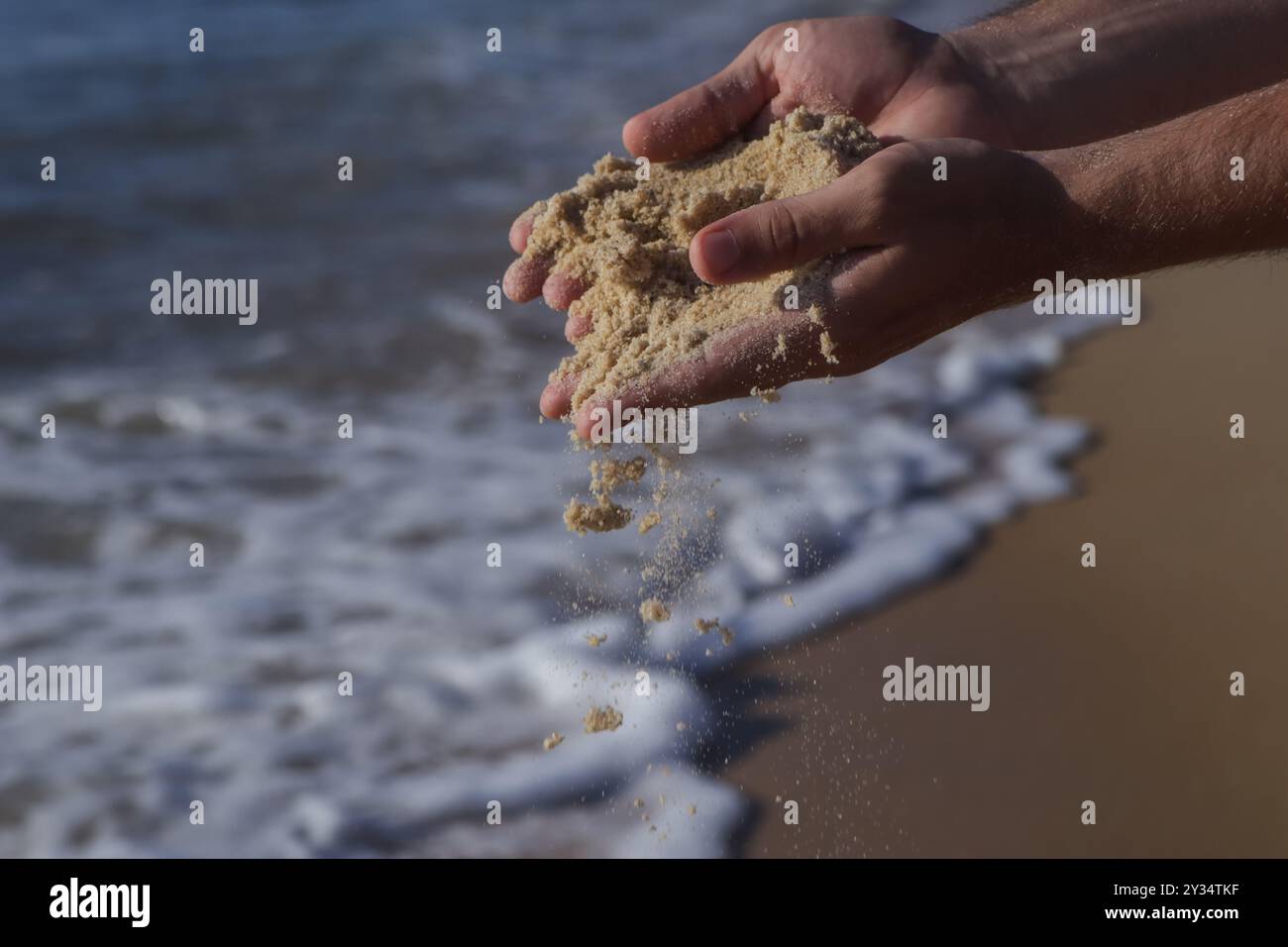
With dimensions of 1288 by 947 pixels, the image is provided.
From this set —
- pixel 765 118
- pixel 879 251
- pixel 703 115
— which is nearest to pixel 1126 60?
pixel 765 118

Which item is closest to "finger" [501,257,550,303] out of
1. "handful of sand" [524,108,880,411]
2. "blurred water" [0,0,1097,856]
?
"handful of sand" [524,108,880,411]

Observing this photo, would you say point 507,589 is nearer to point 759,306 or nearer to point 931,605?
point 931,605

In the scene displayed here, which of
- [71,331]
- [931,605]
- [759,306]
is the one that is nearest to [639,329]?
[759,306]

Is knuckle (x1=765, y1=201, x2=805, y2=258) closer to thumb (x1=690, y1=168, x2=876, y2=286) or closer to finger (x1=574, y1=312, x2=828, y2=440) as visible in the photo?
thumb (x1=690, y1=168, x2=876, y2=286)

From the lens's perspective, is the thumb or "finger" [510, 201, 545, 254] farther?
"finger" [510, 201, 545, 254]

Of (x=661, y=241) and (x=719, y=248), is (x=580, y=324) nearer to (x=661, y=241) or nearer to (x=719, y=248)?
(x=661, y=241)

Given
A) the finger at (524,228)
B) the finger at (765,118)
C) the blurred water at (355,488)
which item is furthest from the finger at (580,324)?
the blurred water at (355,488)

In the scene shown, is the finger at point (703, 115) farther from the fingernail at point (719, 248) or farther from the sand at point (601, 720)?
the sand at point (601, 720)
